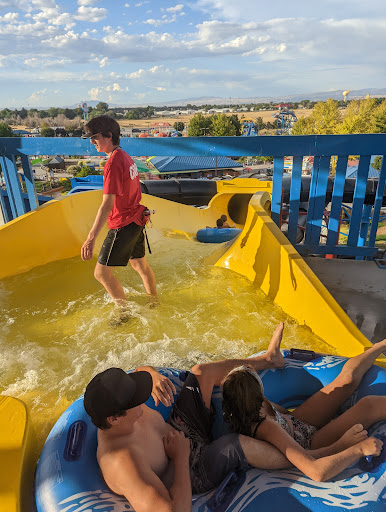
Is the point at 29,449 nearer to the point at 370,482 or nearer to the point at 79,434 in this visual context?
the point at 79,434

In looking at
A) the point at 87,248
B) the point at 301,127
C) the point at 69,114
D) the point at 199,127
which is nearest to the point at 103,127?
the point at 87,248

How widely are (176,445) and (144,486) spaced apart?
0.22 metres

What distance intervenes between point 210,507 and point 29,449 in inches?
26.8

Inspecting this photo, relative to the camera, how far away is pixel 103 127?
7.66 ft

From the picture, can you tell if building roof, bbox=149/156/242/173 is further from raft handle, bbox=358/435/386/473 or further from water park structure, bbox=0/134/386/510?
raft handle, bbox=358/435/386/473

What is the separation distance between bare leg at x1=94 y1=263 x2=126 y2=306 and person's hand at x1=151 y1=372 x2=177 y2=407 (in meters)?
1.19

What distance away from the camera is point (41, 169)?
32.9 meters

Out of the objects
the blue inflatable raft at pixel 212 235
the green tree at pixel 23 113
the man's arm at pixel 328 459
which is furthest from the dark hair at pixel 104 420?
the green tree at pixel 23 113

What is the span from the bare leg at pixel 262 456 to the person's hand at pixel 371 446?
27 cm

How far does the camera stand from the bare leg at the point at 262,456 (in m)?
1.30

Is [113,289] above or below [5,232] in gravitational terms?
below

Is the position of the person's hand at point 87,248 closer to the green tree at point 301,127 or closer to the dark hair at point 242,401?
the dark hair at point 242,401

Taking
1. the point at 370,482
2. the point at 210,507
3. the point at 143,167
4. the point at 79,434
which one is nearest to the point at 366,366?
the point at 370,482

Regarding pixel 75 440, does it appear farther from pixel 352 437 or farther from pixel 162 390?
pixel 352 437
